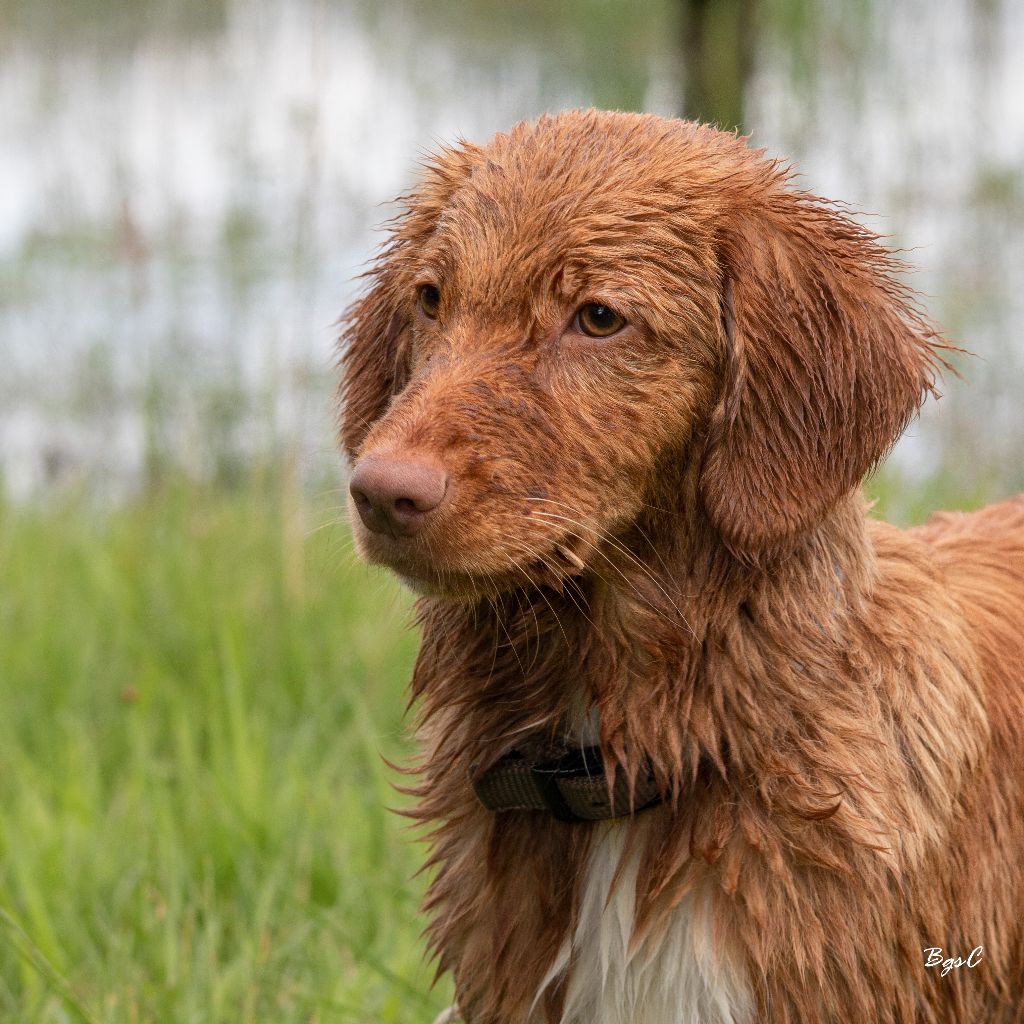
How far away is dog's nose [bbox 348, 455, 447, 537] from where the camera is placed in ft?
7.63

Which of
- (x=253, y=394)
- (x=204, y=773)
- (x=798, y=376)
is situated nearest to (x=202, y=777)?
(x=204, y=773)

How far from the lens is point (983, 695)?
2846 mm

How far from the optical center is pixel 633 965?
2.63 m

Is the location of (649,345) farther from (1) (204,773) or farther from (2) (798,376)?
(1) (204,773)

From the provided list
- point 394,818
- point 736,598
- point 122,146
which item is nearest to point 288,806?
point 394,818

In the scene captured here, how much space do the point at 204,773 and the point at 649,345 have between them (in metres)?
2.55

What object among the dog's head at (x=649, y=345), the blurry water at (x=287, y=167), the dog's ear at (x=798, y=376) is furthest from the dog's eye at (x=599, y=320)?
the blurry water at (x=287, y=167)

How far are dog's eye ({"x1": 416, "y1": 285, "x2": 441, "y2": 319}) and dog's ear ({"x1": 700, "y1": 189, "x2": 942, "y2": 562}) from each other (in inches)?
22.5

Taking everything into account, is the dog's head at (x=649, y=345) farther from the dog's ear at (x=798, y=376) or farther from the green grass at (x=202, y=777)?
the green grass at (x=202, y=777)

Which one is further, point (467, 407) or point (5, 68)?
point (5, 68)

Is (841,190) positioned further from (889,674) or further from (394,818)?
(889,674)

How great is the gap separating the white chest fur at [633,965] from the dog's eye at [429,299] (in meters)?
1.07

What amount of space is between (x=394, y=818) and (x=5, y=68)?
25.3 ft
